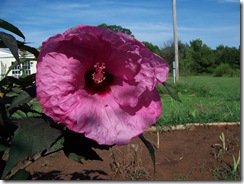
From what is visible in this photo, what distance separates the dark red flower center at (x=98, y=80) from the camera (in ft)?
1.37

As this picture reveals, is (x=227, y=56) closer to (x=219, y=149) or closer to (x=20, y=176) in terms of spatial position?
(x=219, y=149)

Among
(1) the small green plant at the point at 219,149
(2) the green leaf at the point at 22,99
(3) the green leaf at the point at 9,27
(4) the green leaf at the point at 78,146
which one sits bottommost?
(1) the small green plant at the point at 219,149

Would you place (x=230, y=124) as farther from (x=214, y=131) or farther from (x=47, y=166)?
(x=47, y=166)

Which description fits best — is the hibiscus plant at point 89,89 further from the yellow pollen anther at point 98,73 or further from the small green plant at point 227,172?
the small green plant at point 227,172

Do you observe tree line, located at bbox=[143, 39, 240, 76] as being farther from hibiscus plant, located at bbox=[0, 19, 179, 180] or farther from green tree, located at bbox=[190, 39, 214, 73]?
hibiscus plant, located at bbox=[0, 19, 179, 180]

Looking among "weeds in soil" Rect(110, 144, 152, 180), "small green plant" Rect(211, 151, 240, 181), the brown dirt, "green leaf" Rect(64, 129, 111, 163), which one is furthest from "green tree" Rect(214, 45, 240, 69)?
"green leaf" Rect(64, 129, 111, 163)

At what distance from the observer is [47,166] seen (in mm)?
2488

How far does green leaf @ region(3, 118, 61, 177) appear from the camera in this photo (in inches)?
14.7

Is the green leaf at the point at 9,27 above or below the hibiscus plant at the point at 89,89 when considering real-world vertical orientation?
above

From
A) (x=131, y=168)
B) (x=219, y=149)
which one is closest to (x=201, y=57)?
(x=219, y=149)

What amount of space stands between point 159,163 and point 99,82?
2.11 m

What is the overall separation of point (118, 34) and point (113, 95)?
83mm

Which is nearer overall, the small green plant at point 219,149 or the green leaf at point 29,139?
the green leaf at point 29,139

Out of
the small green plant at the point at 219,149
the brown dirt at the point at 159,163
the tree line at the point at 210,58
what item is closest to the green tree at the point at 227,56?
the tree line at the point at 210,58
